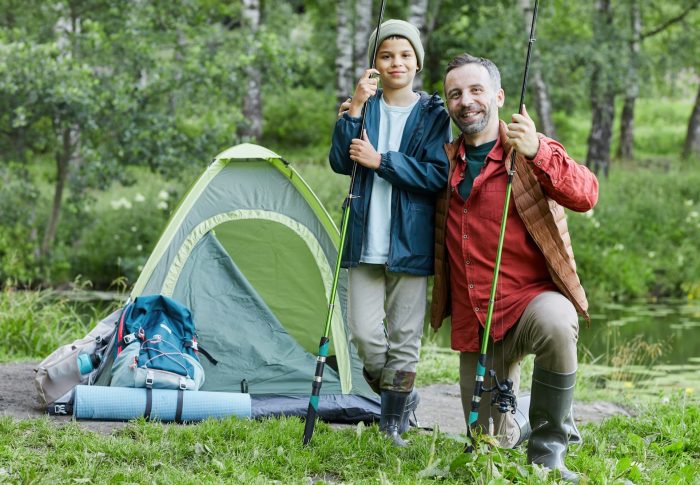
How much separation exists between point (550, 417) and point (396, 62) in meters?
1.76

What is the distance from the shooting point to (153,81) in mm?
11625

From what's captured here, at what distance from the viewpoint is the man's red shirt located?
4016mm

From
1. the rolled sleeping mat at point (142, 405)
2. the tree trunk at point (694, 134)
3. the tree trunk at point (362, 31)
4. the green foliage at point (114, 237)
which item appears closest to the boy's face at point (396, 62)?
the rolled sleeping mat at point (142, 405)

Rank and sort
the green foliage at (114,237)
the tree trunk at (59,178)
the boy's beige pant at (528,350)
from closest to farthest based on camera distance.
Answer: the boy's beige pant at (528,350) < the tree trunk at (59,178) < the green foliage at (114,237)

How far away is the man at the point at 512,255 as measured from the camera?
12.4 feet

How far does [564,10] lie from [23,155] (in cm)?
1222

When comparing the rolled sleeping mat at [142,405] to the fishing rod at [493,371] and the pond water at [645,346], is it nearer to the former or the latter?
the fishing rod at [493,371]

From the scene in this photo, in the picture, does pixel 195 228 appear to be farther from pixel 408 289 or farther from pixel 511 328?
pixel 511 328

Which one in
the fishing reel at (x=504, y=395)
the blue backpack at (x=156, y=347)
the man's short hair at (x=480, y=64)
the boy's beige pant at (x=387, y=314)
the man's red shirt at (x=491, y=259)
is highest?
the man's short hair at (x=480, y=64)

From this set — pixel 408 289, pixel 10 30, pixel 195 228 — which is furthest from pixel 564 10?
pixel 408 289

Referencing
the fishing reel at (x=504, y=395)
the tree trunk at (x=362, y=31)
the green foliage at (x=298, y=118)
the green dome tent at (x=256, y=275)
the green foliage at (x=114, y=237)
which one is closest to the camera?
the fishing reel at (x=504, y=395)

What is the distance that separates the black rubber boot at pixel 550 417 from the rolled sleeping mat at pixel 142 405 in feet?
5.60

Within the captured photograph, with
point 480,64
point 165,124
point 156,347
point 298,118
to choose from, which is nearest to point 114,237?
point 165,124

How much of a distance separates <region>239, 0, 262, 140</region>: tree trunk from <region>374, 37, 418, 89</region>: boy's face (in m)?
8.29
